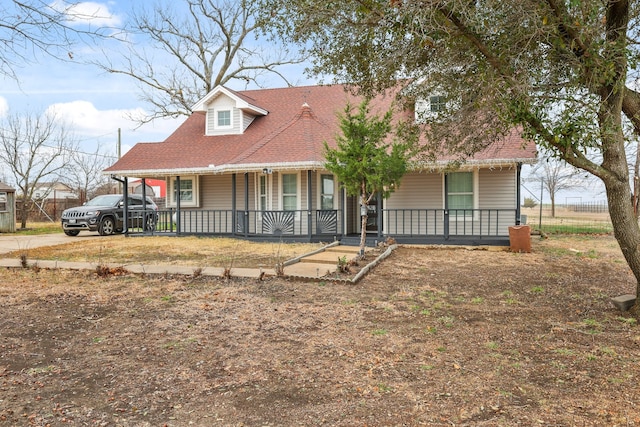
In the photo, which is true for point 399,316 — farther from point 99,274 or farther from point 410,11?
point 99,274

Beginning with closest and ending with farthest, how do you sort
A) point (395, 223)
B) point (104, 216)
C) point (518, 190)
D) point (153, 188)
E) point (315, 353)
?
1. point (315, 353)
2. point (518, 190)
3. point (395, 223)
4. point (104, 216)
5. point (153, 188)

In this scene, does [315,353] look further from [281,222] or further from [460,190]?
[460,190]

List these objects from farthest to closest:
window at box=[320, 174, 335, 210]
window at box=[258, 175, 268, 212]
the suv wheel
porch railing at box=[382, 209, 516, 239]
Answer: the suv wheel → window at box=[258, 175, 268, 212] → window at box=[320, 174, 335, 210] → porch railing at box=[382, 209, 516, 239]

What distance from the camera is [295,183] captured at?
49.6ft

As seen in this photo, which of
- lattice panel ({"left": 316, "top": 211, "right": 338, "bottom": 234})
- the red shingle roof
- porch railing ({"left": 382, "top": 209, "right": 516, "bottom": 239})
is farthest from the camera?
lattice panel ({"left": 316, "top": 211, "right": 338, "bottom": 234})

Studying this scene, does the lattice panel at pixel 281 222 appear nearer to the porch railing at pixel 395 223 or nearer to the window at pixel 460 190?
the porch railing at pixel 395 223

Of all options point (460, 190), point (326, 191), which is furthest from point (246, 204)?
point (460, 190)

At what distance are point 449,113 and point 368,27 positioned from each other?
8.01 feet

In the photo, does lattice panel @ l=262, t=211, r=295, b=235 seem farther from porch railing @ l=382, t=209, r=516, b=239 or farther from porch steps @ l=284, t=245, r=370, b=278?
porch railing @ l=382, t=209, r=516, b=239

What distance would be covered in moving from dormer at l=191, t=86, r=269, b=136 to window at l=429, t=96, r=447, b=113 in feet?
33.1

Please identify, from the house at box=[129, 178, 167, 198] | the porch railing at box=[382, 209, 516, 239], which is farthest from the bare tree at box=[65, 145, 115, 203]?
the porch railing at box=[382, 209, 516, 239]

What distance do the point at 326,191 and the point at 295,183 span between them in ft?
3.64

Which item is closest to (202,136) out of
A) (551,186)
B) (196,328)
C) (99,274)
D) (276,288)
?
(99,274)

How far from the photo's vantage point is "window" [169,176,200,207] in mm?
16875
